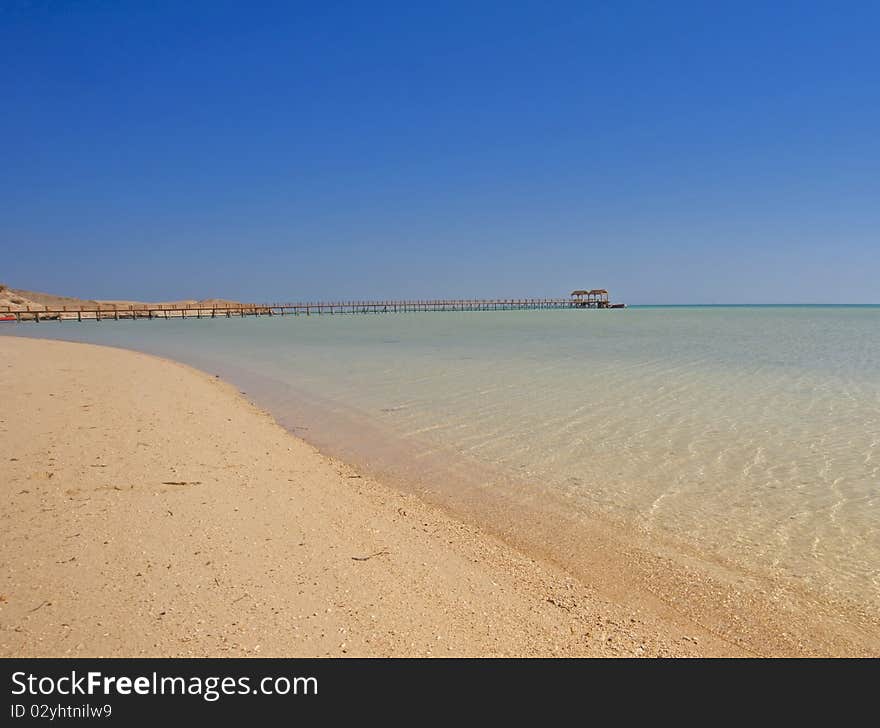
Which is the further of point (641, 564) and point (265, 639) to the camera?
point (641, 564)

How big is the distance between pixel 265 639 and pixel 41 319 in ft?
247

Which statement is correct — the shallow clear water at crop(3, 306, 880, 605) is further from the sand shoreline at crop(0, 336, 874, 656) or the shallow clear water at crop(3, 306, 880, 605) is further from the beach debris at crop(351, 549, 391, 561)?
the beach debris at crop(351, 549, 391, 561)

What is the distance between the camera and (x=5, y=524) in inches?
145

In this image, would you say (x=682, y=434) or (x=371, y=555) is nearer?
(x=371, y=555)

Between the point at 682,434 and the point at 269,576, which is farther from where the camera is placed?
→ the point at 682,434

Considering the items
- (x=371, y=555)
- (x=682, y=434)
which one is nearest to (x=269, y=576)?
(x=371, y=555)

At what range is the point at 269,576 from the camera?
321cm

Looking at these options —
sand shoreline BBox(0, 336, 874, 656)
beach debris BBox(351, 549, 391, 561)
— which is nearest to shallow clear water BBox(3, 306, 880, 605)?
sand shoreline BBox(0, 336, 874, 656)

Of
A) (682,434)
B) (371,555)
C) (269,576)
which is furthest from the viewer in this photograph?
(682,434)

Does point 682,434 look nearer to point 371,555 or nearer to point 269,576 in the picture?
point 371,555

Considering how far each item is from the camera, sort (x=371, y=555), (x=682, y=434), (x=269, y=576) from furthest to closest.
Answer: (x=682, y=434), (x=371, y=555), (x=269, y=576)
